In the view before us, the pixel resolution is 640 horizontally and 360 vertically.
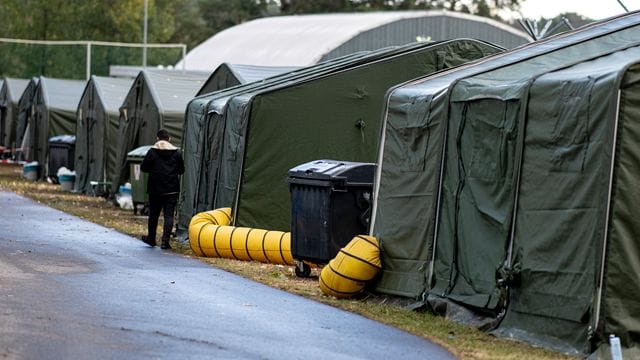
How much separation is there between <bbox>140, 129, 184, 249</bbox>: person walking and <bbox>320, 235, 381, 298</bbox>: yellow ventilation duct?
610 cm

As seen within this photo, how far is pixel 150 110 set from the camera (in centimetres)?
3038

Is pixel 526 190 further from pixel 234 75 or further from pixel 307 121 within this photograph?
pixel 234 75

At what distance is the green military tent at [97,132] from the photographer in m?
33.8

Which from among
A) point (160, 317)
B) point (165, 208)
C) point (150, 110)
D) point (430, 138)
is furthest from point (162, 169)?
point (150, 110)

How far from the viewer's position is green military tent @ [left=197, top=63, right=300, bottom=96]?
1053 inches

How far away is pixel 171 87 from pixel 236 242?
41.0 ft

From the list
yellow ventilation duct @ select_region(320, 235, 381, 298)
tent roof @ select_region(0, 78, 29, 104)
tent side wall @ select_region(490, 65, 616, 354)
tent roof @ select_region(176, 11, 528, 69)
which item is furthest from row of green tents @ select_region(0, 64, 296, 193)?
tent side wall @ select_region(490, 65, 616, 354)

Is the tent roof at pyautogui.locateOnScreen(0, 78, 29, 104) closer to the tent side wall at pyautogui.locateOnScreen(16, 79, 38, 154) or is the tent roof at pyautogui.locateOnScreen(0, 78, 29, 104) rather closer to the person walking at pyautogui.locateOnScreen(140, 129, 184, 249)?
the tent side wall at pyautogui.locateOnScreen(16, 79, 38, 154)

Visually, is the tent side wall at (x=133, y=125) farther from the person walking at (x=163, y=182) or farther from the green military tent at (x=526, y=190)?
the green military tent at (x=526, y=190)

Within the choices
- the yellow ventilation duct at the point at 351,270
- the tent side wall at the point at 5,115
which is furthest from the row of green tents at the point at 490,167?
the tent side wall at the point at 5,115

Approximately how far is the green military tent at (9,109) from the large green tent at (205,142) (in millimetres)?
26404

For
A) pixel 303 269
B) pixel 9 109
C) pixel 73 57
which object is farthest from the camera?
pixel 73 57

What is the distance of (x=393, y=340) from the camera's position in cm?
1227

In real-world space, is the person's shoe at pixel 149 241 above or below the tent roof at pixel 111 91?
below
